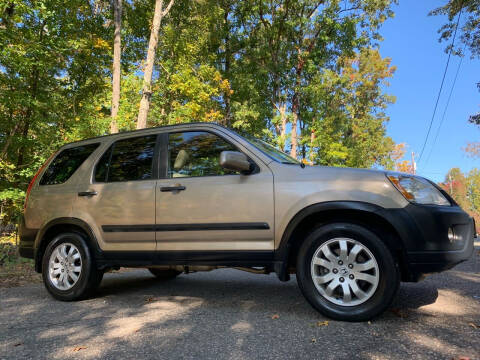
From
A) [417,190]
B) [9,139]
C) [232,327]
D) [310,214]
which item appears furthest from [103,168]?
[9,139]

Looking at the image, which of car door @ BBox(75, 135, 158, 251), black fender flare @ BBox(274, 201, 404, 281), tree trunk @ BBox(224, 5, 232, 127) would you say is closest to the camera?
black fender flare @ BBox(274, 201, 404, 281)

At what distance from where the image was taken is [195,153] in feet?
12.9

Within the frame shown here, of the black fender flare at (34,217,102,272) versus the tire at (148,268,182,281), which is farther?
the tire at (148,268,182,281)

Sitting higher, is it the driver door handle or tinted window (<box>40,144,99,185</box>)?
tinted window (<box>40,144,99,185</box>)

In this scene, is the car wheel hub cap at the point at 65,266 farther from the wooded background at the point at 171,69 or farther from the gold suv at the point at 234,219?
the wooded background at the point at 171,69

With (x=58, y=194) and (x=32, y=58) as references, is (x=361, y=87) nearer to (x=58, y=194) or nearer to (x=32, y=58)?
(x=32, y=58)

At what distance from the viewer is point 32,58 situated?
10406 millimetres

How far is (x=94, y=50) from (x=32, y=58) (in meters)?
5.82

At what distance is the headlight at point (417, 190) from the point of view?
3.07 metres

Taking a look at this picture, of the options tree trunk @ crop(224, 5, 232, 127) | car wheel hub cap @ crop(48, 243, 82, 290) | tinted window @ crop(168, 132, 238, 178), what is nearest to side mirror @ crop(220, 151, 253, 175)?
tinted window @ crop(168, 132, 238, 178)

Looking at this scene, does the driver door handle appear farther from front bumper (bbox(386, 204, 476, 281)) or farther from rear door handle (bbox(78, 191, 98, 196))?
front bumper (bbox(386, 204, 476, 281))

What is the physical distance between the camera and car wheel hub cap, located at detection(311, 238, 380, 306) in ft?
9.95

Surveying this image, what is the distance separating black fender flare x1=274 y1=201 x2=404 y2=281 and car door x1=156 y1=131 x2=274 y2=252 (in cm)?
14

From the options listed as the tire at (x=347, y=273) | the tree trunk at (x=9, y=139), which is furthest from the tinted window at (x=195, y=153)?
the tree trunk at (x=9, y=139)
